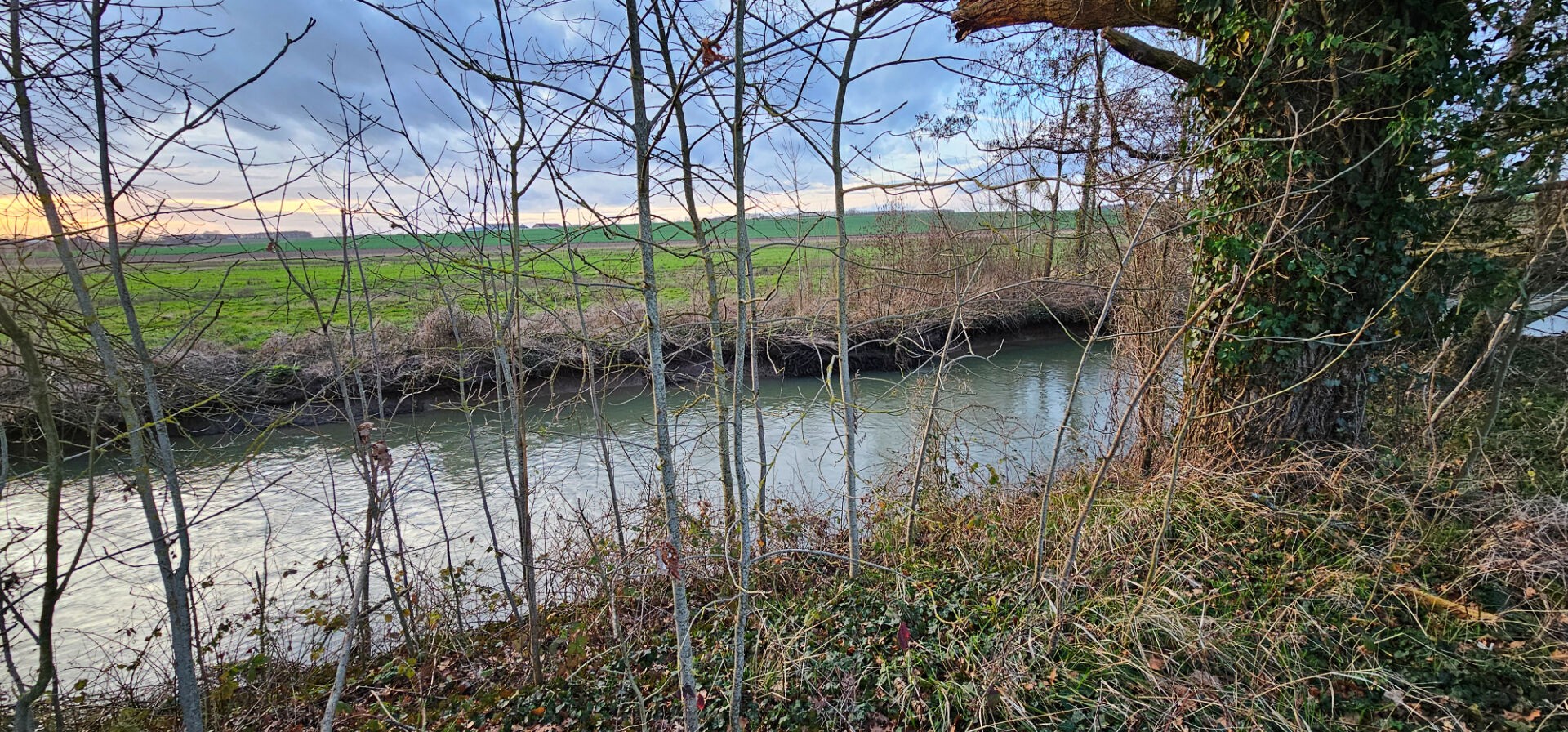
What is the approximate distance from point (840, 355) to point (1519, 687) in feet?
8.97

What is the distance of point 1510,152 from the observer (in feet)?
11.4

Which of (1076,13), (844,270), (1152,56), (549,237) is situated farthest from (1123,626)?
(1076,13)

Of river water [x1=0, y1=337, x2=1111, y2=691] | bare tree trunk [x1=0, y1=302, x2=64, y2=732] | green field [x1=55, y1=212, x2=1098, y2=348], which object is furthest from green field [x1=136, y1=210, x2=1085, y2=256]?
bare tree trunk [x1=0, y1=302, x2=64, y2=732]

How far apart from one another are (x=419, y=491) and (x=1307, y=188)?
6125 mm

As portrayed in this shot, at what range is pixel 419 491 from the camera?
514 centimetres

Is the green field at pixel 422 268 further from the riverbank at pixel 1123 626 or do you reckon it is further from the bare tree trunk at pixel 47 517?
the riverbank at pixel 1123 626

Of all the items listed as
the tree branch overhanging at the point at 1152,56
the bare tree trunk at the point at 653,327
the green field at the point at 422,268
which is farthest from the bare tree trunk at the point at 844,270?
the tree branch overhanging at the point at 1152,56

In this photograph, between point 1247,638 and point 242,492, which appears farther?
point 242,492

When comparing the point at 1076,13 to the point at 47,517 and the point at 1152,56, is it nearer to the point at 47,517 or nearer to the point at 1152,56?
the point at 1152,56

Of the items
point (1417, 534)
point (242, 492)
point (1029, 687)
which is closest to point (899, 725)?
point (1029, 687)

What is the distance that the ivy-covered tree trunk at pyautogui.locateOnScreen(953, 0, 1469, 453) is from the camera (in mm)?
3227

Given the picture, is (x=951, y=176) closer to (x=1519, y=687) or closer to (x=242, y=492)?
(x=1519, y=687)

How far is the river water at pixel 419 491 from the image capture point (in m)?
3.66

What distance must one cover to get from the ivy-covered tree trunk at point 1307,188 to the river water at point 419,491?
1.13 meters
